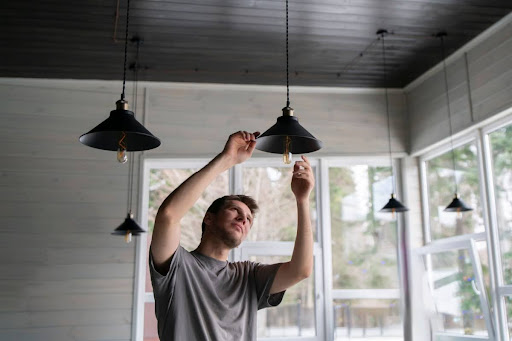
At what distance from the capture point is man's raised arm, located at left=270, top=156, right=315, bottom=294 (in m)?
1.87

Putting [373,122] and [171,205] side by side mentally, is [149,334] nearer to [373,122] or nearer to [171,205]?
[373,122]

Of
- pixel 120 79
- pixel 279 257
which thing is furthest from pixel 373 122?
pixel 120 79

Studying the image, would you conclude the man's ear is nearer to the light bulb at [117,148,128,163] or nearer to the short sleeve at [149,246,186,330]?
the short sleeve at [149,246,186,330]

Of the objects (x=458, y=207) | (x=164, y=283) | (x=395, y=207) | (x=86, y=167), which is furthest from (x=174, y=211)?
(x=86, y=167)

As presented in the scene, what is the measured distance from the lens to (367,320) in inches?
221

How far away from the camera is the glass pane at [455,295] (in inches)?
193

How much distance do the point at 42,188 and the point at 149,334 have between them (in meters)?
1.86

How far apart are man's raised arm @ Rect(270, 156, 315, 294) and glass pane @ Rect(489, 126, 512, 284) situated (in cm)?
317

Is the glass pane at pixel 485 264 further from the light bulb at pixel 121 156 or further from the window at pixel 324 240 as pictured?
the light bulb at pixel 121 156

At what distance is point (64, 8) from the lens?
4.15 metres

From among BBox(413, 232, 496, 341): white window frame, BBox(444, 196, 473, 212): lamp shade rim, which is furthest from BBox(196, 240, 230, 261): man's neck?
BBox(413, 232, 496, 341): white window frame

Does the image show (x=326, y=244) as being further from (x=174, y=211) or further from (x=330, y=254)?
(x=174, y=211)

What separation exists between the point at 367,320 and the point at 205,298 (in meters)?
4.31

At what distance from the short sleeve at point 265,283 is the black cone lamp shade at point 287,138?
2.05 ft
